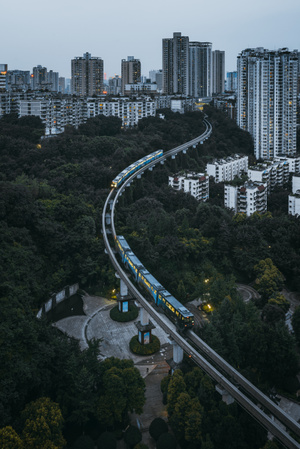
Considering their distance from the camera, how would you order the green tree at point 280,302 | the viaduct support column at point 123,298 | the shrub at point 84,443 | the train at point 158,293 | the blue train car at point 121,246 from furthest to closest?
the blue train car at point 121,246
the viaduct support column at point 123,298
the green tree at point 280,302
the train at point 158,293
the shrub at point 84,443

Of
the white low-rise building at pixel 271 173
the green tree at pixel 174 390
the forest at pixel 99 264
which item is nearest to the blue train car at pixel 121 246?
the forest at pixel 99 264

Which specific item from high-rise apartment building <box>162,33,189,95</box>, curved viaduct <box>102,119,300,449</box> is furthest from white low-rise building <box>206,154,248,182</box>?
high-rise apartment building <box>162,33,189,95</box>

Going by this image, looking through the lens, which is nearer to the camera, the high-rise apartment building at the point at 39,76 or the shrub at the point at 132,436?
the shrub at the point at 132,436

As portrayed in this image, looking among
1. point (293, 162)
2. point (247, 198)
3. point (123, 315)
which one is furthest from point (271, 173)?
point (123, 315)

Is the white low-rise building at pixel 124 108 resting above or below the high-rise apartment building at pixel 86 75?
below

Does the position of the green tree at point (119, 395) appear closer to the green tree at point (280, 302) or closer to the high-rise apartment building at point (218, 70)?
the green tree at point (280, 302)

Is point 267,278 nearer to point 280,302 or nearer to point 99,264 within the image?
point 280,302
